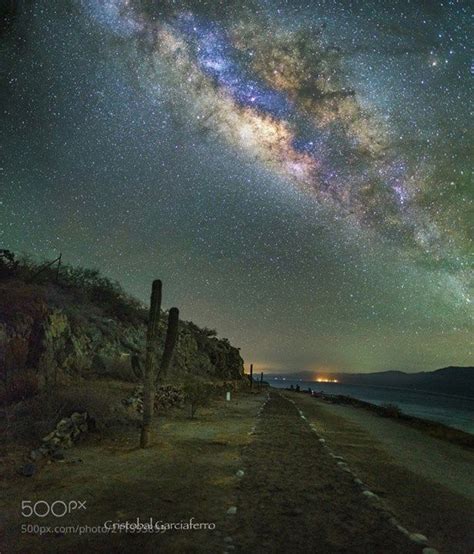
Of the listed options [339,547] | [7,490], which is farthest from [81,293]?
[339,547]

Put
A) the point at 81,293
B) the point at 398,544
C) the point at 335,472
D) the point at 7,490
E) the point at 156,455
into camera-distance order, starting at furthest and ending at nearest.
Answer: the point at 81,293, the point at 156,455, the point at 335,472, the point at 7,490, the point at 398,544

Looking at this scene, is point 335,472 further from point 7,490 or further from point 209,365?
point 209,365

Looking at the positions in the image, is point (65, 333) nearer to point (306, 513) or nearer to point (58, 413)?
point (58, 413)

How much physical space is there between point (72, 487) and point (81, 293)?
18.6 metres

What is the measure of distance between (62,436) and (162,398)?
1022 centimetres

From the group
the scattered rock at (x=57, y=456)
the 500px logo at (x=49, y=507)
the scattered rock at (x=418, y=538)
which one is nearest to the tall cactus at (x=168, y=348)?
the scattered rock at (x=57, y=456)

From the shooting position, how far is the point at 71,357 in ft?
58.2

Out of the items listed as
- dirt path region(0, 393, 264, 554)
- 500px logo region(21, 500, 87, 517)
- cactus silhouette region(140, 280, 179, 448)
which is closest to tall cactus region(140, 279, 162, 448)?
cactus silhouette region(140, 280, 179, 448)

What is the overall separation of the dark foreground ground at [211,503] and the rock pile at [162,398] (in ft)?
13.4

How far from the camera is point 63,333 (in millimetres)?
17922

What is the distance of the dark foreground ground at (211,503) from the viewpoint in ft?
18.1

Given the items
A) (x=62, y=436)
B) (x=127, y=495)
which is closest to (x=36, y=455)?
(x=62, y=436)

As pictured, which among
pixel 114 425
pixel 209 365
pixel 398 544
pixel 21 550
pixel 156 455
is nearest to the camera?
pixel 21 550

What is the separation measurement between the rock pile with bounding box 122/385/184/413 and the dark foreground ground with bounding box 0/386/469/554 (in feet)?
13.4
